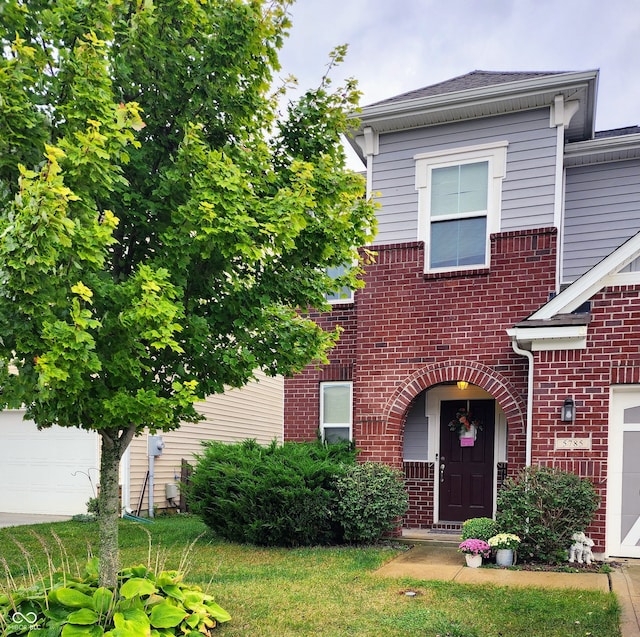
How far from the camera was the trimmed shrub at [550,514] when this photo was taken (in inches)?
297

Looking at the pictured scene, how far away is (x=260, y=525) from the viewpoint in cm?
882

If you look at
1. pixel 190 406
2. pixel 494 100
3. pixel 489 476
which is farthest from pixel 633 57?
pixel 190 406

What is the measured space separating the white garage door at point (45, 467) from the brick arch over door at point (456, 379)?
6.61 metres

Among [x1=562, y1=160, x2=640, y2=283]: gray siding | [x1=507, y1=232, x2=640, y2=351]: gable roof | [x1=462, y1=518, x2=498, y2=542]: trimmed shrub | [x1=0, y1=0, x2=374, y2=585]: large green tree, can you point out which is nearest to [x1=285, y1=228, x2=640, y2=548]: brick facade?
[x1=507, y1=232, x2=640, y2=351]: gable roof

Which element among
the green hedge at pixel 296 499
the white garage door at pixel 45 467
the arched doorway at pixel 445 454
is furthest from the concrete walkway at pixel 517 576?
the white garage door at pixel 45 467

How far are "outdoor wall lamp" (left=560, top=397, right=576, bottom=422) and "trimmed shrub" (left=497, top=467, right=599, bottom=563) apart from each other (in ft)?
2.32

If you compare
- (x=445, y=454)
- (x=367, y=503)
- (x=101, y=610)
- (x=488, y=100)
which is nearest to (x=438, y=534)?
(x=445, y=454)

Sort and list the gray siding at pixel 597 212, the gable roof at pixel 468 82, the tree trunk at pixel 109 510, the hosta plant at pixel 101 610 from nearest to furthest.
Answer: the hosta plant at pixel 101 610, the tree trunk at pixel 109 510, the gable roof at pixel 468 82, the gray siding at pixel 597 212

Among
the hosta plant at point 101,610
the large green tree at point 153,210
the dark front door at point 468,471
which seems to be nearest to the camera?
the large green tree at point 153,210

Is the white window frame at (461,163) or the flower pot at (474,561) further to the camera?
the white window frame at (461,163)

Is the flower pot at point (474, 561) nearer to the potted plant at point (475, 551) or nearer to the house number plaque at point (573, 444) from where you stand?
the potted plant at point (475, 551)

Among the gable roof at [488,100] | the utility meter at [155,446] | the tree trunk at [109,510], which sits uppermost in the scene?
the gable roof at [488,100]

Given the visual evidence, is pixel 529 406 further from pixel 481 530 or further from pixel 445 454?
pixel 445 454

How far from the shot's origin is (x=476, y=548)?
Answer: 7.54 m
